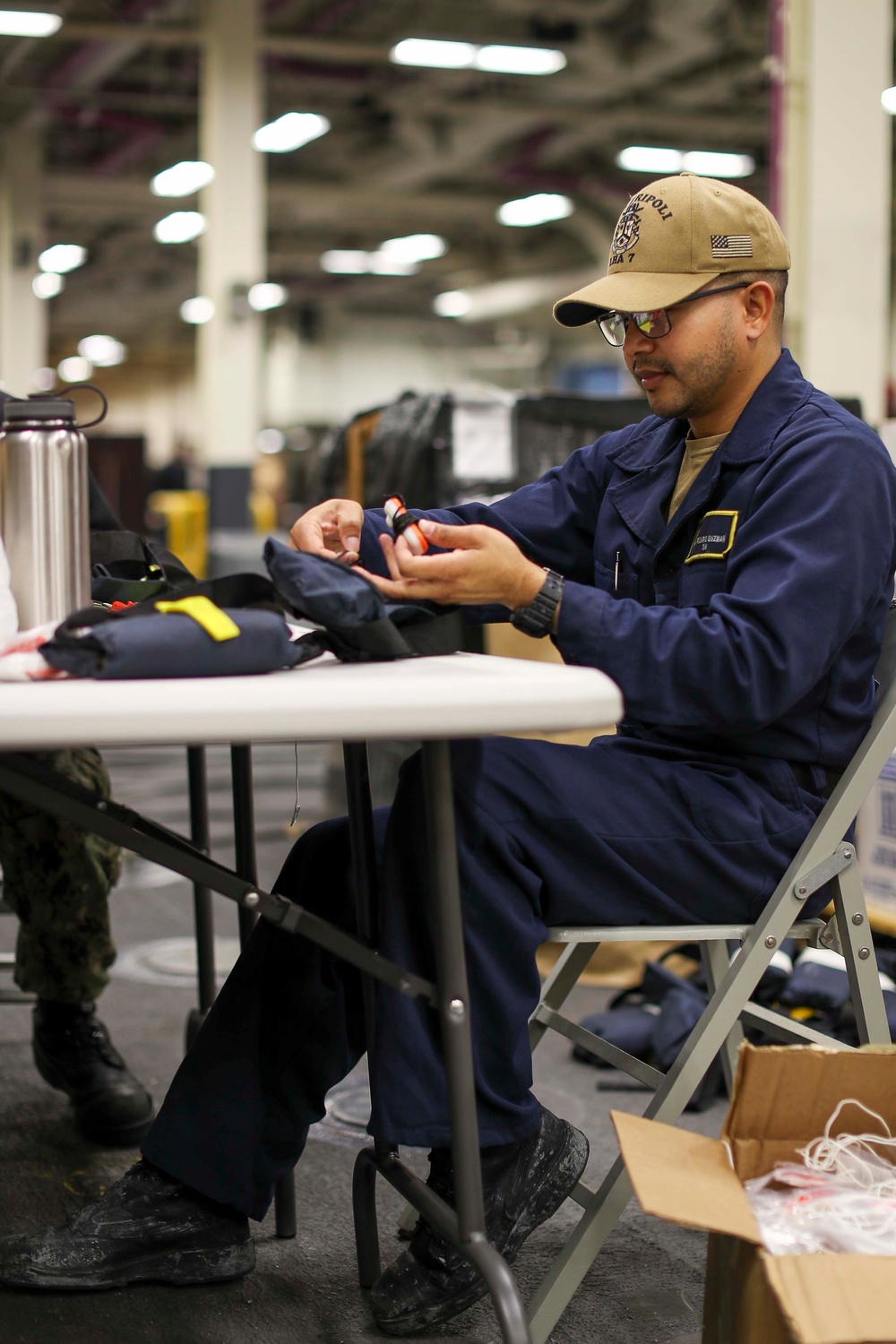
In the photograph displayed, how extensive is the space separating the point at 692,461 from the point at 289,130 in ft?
36.8

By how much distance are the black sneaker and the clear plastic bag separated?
2.16 ft

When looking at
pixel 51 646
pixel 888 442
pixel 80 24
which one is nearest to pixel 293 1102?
pixel 51 646

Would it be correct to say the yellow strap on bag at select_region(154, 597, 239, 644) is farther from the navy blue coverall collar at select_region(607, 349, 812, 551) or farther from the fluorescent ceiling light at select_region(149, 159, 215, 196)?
the fluorescent ceiling light at select_region(149, 159, 215, 196)

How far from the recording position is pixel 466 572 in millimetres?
1332

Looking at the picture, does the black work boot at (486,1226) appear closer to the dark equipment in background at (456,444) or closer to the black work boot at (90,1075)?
the black work boot at (90,1075)

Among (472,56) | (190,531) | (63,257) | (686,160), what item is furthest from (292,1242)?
(63,257)

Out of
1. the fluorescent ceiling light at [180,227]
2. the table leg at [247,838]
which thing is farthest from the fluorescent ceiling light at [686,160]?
the table leg at [247,838]

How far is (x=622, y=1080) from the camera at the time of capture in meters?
2.47

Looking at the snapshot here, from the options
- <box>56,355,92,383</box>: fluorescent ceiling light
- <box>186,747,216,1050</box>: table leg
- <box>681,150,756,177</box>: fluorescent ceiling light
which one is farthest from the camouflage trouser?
<box>56,355,92,383</box>: fluorescent ceiling light

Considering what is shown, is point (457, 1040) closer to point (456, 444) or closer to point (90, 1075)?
point (90, 1075)

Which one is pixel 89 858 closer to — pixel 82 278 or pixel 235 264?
pixel 235 264

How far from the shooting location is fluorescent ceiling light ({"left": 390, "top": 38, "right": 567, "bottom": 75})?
400 inches

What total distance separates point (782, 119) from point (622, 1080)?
13.9ft

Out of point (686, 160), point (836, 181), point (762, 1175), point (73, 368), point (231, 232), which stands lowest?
point (762, 1175)
